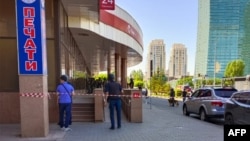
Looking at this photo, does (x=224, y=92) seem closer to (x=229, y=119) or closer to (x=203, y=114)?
(x=203, y=114)

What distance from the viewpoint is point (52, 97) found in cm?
1227

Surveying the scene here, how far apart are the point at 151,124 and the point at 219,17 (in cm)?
6324

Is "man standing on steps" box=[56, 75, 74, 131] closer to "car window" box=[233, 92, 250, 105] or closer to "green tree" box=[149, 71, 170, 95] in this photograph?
"car window" box=[233, 92, 250, 105]

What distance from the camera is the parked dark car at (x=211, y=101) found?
47.9 feet

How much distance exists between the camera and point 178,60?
133375 mm

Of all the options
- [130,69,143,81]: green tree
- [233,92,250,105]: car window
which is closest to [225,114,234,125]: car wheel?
[233,92,250,105]: car window

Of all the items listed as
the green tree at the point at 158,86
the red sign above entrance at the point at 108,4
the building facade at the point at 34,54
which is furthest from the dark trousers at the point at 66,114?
the green tree at the point at 158,86

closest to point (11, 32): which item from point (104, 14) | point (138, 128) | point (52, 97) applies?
point (52, 97)

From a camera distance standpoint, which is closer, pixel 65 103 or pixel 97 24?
pixel 65 103

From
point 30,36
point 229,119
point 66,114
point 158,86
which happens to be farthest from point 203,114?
point 158,86

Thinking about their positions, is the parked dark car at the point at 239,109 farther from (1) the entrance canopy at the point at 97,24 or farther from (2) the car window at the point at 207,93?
(1) the entrance canopy at the point at 97,24

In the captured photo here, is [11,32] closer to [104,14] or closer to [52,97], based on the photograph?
[52,97]

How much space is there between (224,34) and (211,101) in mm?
58543

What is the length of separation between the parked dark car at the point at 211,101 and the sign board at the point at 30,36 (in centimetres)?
865
